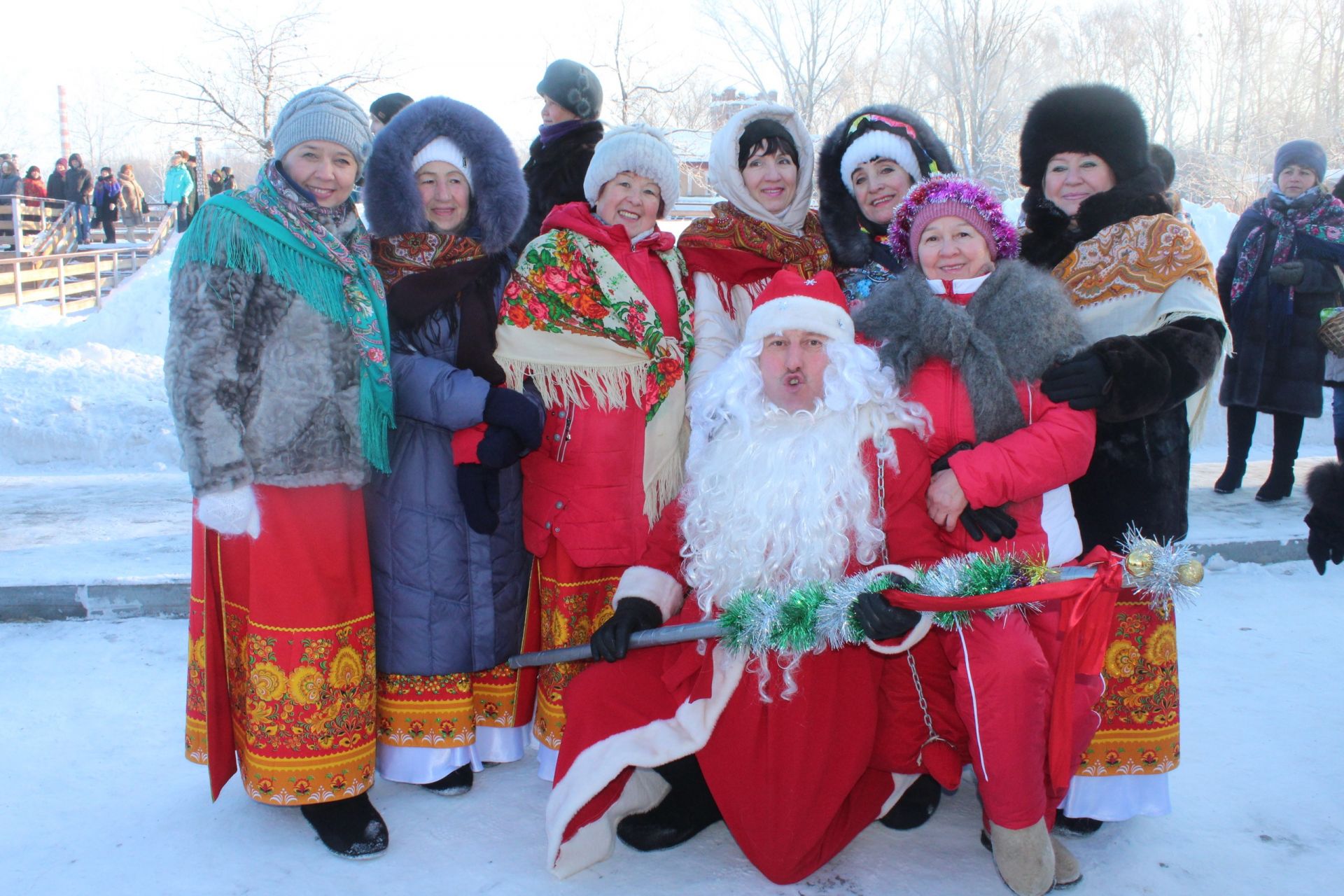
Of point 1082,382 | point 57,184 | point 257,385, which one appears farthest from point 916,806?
point 57,184

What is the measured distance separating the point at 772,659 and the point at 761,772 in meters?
0.26

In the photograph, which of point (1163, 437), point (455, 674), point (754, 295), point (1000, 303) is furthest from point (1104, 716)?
point (455, 674)

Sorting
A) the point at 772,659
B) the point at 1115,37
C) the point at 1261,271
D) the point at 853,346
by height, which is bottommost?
the point at 772,659

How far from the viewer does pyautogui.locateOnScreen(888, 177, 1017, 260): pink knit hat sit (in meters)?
2.46

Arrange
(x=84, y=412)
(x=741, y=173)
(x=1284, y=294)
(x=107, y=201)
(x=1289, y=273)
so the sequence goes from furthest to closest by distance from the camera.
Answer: (x=107, y=201)
(x=84, y=412)
(x=1284, y=294)
(x=1289, y=273)
(x=741, y=173)

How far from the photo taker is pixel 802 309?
2.37 metres

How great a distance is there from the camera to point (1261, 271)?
5.56 meters

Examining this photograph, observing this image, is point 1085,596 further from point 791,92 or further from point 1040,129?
point 791,92

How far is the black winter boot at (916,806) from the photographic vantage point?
8.28ft

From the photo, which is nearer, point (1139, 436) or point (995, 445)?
point (995, 445)

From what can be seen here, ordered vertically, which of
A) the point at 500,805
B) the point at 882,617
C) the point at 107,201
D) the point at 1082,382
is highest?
the point at 107,201

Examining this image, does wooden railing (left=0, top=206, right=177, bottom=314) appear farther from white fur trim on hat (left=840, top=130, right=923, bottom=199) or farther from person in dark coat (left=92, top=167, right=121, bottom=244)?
white fur trim on hat (left=840, top=130, right=923, bottom=199)

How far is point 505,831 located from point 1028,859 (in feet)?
4.19

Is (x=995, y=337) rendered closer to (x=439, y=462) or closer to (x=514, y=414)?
(x=514, y=414)
